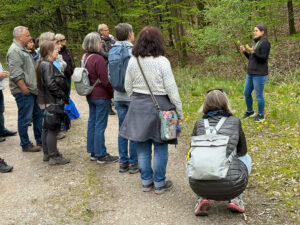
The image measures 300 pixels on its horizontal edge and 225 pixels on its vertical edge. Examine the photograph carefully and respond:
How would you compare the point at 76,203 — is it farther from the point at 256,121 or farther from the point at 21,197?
the point at 256,121

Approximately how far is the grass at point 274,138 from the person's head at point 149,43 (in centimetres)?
222

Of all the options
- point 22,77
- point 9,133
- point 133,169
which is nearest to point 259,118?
point 133,169

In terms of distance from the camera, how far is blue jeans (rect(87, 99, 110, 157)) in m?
4.78

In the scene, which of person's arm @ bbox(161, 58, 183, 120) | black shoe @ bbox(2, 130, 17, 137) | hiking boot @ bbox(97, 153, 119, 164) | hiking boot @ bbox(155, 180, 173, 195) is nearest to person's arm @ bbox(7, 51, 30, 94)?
hiking boot @ bbox(97, 153, 119, 164)

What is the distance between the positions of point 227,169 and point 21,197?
2.84 metres

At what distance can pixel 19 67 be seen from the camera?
523 cm

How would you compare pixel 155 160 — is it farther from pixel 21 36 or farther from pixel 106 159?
pixel 21 36

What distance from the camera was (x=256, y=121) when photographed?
20.7 feet

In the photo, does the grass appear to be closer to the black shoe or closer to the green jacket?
the green jacket

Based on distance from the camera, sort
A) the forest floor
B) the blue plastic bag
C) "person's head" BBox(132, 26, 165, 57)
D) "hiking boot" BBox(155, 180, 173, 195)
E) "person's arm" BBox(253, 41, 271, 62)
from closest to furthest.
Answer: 1. the forest floor
2. "person's head" BBox(132, 26, 165, 57)
3. "hiking boot" BBox(155, 180, 173, 195)
4. "person's arm" BBox(253, 41, 271, 62)
5. the blue plastic bag

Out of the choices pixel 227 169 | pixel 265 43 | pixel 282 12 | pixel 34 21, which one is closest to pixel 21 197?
pixel 227 169

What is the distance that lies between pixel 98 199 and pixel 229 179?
185 cm

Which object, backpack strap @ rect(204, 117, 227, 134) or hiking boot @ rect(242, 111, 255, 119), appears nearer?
backpack strap @ rect(204, 117, 227, 134)

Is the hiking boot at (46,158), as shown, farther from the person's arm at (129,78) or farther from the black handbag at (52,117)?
the person's arm at (129,78)
